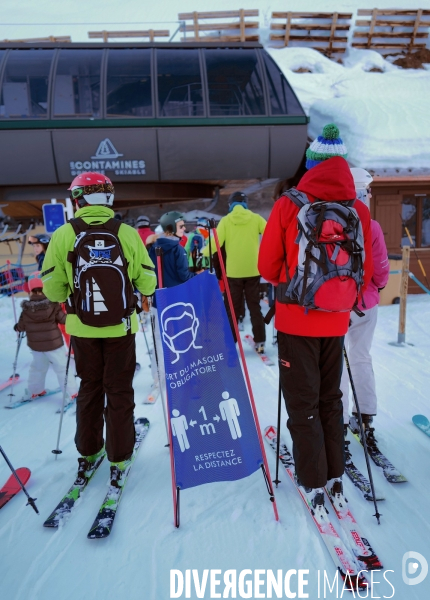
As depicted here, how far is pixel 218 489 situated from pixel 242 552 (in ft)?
2.04

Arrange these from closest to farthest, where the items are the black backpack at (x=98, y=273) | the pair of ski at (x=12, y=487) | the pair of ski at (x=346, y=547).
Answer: the pair of ski at (x=346, y=547) < the black backpack at (x=98, y=273) < the pair of ski at (x=12, y=487)

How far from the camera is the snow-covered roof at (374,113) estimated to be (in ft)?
32.3

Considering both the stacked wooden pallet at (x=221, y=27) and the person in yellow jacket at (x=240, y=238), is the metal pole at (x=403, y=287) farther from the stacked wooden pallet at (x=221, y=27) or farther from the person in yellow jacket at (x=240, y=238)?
the stacked wooden pallet at (x=221, y=27)

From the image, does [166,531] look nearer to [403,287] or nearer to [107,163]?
[403,287]

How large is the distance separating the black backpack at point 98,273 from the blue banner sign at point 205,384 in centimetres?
27

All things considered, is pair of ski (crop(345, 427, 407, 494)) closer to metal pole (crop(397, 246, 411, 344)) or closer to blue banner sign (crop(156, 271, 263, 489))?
blue banner sign (crop(156, 271, 263, 489))

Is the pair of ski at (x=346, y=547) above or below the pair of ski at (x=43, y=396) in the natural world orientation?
above

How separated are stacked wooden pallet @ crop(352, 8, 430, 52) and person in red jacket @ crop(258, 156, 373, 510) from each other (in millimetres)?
23648

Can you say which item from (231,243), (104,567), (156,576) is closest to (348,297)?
(156,576)

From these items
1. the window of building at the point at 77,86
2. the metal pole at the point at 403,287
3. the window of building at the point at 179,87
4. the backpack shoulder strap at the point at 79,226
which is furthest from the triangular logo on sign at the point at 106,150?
the backpack shoulder strap at the point at 79,226

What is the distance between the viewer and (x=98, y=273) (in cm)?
247

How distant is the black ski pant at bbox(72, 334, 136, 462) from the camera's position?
266 centimetres

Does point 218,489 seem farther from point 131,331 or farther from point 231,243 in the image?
point 231,243

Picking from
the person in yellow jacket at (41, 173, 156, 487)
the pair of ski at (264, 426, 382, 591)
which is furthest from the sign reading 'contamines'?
the pair of ski at (264, 426, 382, 591)
